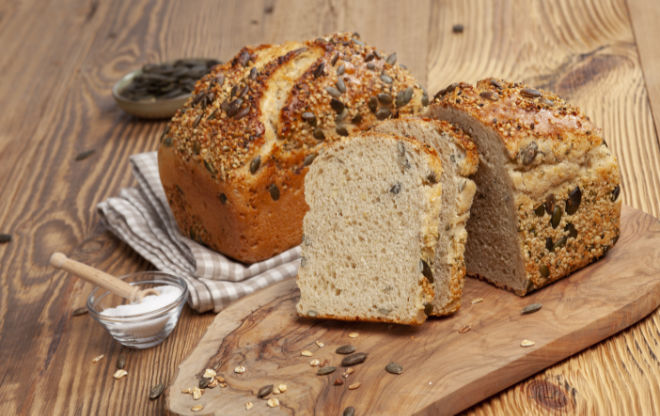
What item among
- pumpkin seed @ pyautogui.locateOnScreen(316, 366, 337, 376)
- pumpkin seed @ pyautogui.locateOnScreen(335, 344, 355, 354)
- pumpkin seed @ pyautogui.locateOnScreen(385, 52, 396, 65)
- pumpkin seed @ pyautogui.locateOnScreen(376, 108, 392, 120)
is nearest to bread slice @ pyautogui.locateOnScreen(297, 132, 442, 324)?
pumpkin seed @ pyautogui.locateOnScreen(335, 344, 355, 354)

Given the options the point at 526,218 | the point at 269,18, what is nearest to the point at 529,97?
the point at 526,218

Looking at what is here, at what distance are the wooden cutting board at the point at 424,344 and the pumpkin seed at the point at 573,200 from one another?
226 millimetres

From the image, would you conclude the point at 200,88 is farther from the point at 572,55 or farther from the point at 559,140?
the point at 572,55

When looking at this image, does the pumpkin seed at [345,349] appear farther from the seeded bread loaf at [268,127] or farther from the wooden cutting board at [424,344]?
the seeded bread loaf at [268,127]

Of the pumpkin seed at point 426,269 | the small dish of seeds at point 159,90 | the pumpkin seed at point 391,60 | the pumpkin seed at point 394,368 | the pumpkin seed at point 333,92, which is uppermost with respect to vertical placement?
the pumpkin seed at point 391,60

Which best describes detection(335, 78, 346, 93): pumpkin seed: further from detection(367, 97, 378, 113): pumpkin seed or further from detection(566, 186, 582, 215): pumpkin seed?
detection(566, 186, 582, 215): pumpkin seed

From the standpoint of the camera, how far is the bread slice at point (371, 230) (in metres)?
2.49

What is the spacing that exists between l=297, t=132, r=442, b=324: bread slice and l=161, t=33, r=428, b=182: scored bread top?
0.37 m

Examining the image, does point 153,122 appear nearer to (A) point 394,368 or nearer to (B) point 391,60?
(B) point 391,60

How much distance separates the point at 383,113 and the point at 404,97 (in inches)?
4.3

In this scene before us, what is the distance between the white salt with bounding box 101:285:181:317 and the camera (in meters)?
2.75

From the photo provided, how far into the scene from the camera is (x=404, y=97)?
324 centimetres

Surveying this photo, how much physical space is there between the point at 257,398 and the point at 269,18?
388 centimetres

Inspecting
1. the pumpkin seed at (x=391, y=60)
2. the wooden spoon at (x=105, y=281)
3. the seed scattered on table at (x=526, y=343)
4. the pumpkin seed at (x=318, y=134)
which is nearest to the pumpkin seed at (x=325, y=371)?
the seed scattered on table at (x=526, y=343)
